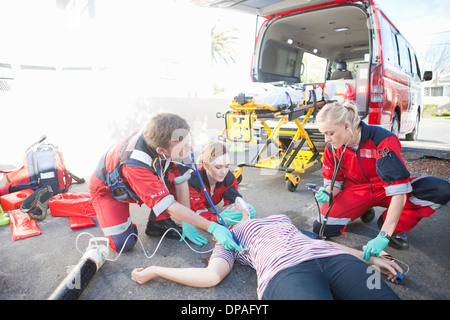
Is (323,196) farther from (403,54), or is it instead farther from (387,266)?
(403,54)

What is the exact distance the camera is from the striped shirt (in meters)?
1.39

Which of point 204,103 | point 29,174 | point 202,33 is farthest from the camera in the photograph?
point 202,33

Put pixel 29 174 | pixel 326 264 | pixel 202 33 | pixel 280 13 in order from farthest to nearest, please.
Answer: pixel 202 33
pixel 280 13
pixel 29 174
pixel 326 264

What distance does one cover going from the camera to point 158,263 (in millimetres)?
1980

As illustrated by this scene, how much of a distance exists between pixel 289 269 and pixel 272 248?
0.18m

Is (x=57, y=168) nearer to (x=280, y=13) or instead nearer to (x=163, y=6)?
(x=280, y=13)

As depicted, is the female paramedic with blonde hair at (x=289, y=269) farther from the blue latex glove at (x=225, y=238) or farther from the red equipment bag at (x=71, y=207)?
the red equipment bag at (x=71, y=207)

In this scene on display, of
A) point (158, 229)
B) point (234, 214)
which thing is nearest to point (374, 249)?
point (234, 214)

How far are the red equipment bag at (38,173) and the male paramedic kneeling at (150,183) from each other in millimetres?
1262

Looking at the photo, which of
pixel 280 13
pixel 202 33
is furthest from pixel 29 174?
pixel 202 33

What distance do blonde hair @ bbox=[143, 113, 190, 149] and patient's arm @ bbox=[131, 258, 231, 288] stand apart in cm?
78

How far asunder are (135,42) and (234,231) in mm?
6403

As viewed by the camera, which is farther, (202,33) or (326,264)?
(202,33)

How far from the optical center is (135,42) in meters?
6.82
